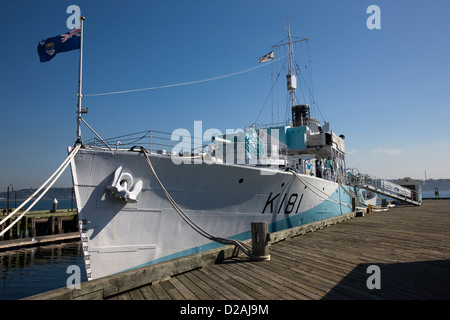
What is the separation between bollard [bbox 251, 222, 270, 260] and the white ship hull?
2.82 meters

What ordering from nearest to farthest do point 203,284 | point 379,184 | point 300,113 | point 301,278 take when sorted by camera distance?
point 203,284, point 301,278, point 300,113, point 379,184

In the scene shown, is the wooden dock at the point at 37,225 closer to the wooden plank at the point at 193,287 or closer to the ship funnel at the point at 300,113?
the wooden plank at the point at 193,287

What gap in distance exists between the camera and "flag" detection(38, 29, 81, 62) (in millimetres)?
6941

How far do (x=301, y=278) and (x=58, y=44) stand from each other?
804 centimetres

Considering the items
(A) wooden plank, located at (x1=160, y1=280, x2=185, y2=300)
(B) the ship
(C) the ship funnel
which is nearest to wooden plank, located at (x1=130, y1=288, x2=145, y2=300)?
(A) wooden plank, located at (x1=160, y1=280, x2=185, y2=300)

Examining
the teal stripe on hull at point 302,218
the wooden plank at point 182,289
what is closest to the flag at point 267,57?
the teal stripe on hull at point 302,218

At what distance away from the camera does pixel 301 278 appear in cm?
439

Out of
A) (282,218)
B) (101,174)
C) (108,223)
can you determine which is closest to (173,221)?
(108,223)

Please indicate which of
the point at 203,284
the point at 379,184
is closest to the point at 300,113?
the point at 379,184

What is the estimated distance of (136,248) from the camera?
7.06 metres

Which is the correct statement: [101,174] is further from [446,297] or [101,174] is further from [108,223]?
[446,297]

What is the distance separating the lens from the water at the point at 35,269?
10.4 metres

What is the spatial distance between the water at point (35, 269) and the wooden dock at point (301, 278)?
8.71 metres

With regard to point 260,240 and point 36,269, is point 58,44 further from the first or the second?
point 36,269
